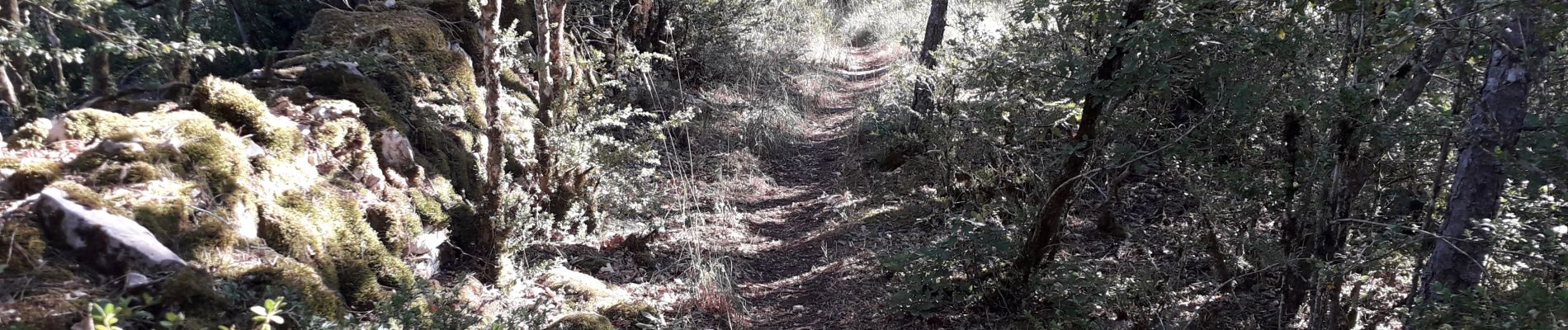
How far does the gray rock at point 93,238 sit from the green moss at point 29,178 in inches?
5.0

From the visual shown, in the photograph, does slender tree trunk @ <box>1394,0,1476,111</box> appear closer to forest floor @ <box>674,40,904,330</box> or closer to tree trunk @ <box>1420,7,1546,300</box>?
tree trunk @ <box>1420,7,1546,300</box>

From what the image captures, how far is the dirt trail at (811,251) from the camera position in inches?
181

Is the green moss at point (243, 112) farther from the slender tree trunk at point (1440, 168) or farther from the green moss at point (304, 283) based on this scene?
the slender tree trunk at point (1440, 168)

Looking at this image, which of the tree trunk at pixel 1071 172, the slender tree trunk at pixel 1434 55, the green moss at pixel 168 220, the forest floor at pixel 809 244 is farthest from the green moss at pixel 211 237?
the slender tree trunk at pixel 1434 55

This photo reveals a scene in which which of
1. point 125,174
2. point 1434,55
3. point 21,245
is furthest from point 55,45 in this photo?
point 1434,55

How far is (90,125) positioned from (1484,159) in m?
A: 4.96

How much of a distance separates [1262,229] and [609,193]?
395 cm

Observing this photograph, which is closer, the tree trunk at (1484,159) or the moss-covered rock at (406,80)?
the tree trunk at (1484,159)

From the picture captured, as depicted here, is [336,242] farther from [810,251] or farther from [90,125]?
[810,251]

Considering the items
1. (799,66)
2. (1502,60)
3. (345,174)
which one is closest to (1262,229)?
(1502,60)

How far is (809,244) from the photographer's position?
5.83m

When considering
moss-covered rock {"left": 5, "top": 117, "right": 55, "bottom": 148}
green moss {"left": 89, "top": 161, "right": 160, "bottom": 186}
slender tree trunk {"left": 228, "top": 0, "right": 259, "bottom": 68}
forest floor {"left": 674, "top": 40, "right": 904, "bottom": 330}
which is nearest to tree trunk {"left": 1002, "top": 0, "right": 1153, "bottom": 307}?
forest floor {"left": 674, "top": 40, "right": 904, "bottom": 330}

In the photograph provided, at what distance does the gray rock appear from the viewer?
2.39 metres

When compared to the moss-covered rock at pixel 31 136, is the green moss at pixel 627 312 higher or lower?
lower
